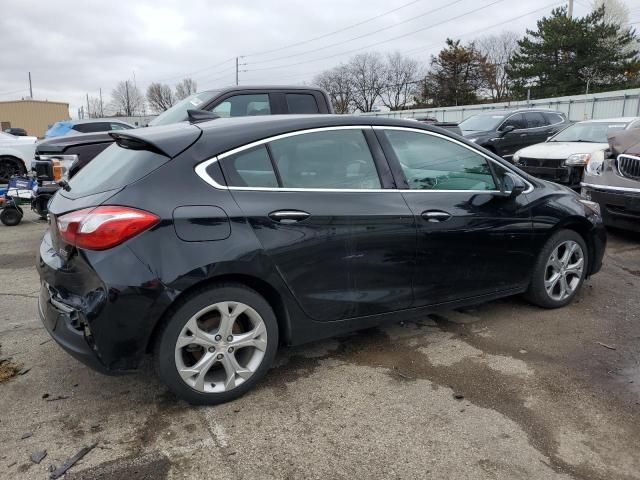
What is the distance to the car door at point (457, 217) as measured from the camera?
3.52 m

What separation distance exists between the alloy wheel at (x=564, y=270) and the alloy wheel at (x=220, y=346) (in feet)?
8.56

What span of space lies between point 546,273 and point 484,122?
999 cm

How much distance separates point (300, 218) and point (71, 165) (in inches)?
176

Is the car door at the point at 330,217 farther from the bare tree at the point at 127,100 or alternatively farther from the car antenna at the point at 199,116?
the bare tree at the point at 127,100

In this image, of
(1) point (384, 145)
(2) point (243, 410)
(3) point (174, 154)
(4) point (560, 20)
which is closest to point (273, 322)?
(2) point (243, 410)

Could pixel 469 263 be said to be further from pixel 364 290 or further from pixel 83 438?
pixel 83 438

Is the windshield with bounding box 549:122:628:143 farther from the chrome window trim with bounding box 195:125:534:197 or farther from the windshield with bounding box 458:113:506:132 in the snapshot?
the chrome window trim with bounding box 195:125:534:197

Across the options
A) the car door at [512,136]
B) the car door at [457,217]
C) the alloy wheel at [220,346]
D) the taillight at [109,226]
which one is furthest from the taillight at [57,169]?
the car door at [512,136]

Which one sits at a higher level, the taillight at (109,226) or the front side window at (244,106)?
the front side window at (244,106)

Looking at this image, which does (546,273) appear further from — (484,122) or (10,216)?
(484,122)

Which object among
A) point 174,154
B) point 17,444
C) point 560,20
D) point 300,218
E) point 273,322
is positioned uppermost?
point 560,20

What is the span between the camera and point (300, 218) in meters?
3.02

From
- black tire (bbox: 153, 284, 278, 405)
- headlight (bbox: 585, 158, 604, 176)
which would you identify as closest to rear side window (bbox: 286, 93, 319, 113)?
headlight (bbox: 585, 158, 604, 176)

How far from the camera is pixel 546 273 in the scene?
14.2 ft
